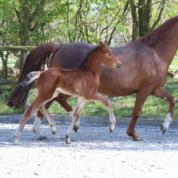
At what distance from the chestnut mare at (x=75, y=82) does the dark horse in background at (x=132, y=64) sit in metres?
0.64

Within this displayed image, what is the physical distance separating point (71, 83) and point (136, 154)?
182 cm

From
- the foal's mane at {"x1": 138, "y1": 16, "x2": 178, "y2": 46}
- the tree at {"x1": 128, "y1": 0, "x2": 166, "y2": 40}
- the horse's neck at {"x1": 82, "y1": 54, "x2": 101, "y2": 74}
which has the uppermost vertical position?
the foal's mane at {"x1": 138, "y1": 16, "x2": 178, "y2": 46}

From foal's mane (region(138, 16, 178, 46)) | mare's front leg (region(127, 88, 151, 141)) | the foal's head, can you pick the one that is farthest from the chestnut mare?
foal's mane (region(138, 16, 178, 46))

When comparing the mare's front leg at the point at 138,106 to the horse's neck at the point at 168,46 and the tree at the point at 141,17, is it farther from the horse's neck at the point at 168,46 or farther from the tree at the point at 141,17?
the tree at the point at 141,17

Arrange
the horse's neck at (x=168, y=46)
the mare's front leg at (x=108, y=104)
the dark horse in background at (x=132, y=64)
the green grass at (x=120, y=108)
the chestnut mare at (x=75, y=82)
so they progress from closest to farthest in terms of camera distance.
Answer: the chestnut mare at (x=75, y=82) < the mare's front leg at (x=108, y=104) < the dark horse in background at (x=132, y=64) < the horse's neck at (x=168, y=46) < the green grass at (x=120, y=108)

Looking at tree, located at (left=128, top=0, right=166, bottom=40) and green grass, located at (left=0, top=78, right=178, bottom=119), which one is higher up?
tree, located at (left=128, top=0, right=166, bottom=40)

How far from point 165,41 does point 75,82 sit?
2319 millimetres

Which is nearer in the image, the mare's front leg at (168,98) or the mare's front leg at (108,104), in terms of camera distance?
the mare's front leg at (108,104)

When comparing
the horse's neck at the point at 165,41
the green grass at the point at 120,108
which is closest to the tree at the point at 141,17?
the green grass at the point at 120,108

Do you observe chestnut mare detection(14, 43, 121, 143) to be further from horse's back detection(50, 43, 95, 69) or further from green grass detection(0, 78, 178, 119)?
green grass detection(0, 78, 178, 119)

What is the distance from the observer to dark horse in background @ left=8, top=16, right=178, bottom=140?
10.3 meters

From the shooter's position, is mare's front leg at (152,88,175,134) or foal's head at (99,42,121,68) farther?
mare's front leg at (152,88,175,134)

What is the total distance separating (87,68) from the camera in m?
9.62

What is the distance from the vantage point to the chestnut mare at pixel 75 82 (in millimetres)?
9195
